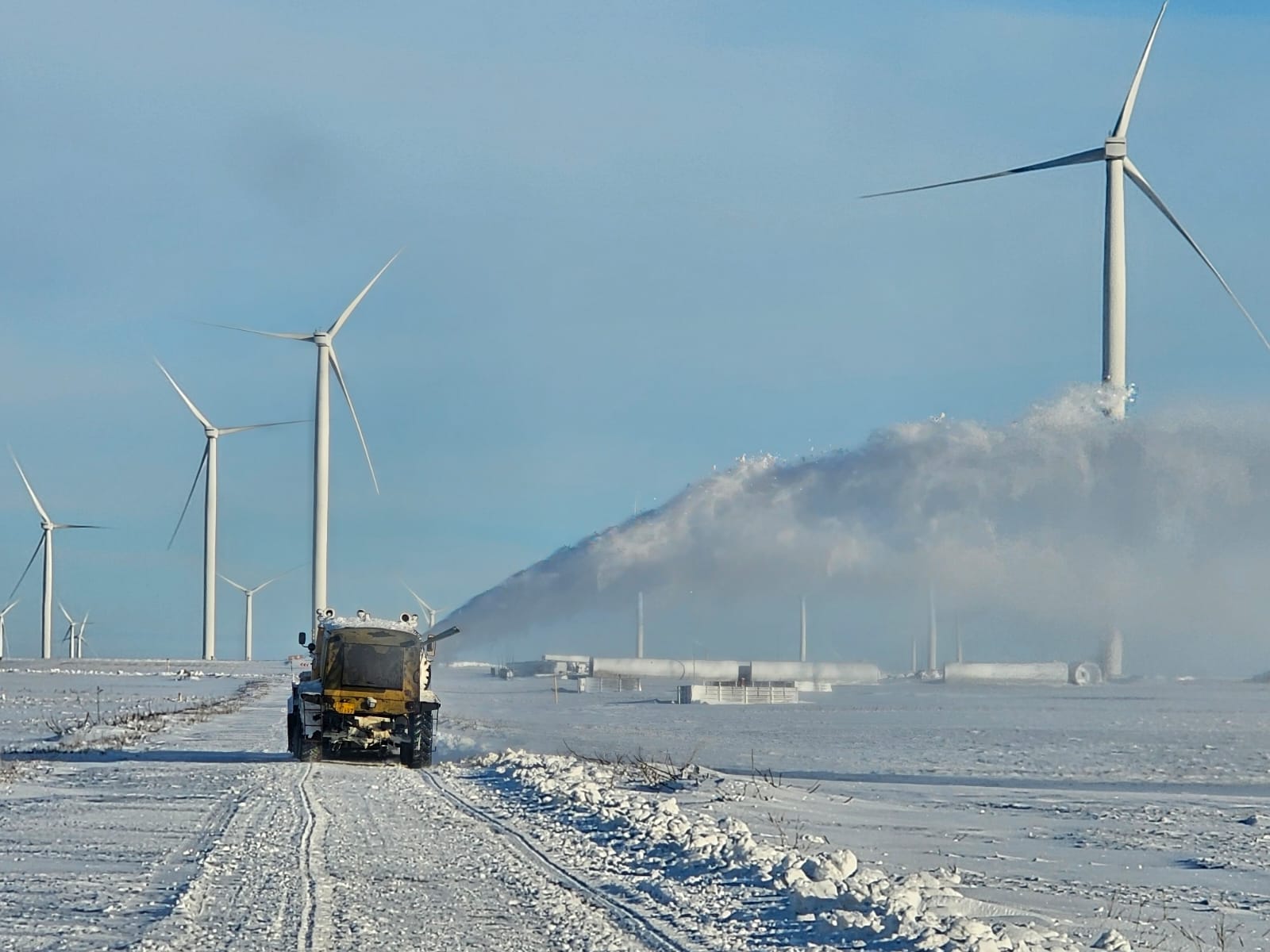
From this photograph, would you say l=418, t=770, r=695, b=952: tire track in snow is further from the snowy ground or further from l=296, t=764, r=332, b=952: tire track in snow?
l=296, t=764, r=332, b=952: tire track in snow

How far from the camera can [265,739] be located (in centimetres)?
4519

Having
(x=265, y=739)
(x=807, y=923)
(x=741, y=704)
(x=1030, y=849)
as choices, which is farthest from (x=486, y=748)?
(x=741, y=704)

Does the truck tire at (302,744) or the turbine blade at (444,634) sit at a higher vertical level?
the turbine blade at (444,634)

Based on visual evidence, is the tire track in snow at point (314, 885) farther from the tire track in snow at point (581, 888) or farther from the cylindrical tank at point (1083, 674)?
the cylindrical tank at point (1083, 674)

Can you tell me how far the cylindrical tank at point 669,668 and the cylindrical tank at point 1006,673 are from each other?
63.1 feet

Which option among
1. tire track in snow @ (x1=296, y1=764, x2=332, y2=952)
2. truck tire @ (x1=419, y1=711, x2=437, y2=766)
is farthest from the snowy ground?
truck tire @ (x1=419, y1=711, x2=437, y2=766)

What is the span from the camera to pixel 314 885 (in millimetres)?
16234

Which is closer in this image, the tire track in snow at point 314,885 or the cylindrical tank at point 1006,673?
the tire track in snow at point 314,885

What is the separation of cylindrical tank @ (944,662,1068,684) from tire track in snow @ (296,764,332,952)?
116m

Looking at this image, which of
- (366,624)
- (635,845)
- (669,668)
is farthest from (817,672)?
(635,845)

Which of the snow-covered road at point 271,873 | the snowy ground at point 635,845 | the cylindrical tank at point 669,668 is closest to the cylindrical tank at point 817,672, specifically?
the cylindrical tank at point 669,668

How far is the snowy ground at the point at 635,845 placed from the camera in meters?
14.2

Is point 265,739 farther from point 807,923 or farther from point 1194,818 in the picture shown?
point 807,923

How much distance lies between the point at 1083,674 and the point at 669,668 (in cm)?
3901
